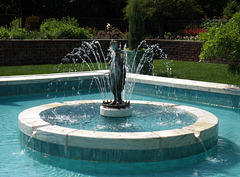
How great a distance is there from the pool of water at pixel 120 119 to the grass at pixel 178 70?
17.3ft

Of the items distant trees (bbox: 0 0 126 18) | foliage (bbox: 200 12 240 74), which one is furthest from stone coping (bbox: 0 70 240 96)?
distant trees (bbox: 0 0 126 18)

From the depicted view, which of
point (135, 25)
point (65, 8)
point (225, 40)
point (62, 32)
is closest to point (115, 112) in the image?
point (225, 40)

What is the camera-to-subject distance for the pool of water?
20.8ft

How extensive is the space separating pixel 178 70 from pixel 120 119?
832 cm

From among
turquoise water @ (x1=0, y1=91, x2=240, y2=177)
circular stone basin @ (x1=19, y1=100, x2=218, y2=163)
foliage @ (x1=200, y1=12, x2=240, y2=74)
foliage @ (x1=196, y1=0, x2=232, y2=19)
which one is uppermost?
foliage @ (x1=196, y1=0, x2=232, y2=19)

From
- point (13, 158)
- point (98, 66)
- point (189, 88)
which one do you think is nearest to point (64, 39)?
point (98, 66)

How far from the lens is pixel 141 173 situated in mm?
5207

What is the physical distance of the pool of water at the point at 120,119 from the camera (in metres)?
6.35

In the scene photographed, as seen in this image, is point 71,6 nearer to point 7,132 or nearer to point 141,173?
point 7,132

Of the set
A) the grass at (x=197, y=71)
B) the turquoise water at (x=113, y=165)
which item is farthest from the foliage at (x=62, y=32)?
the turquoise water at (x=113, y=165)

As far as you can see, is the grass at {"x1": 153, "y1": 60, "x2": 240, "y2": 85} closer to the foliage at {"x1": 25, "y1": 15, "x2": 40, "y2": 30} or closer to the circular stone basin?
the circular stone basin

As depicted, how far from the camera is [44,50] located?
1641 centimetres

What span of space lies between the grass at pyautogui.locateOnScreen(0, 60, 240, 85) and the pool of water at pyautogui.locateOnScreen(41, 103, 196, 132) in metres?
5.27

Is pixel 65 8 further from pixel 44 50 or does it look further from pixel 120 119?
pixel 120 119
